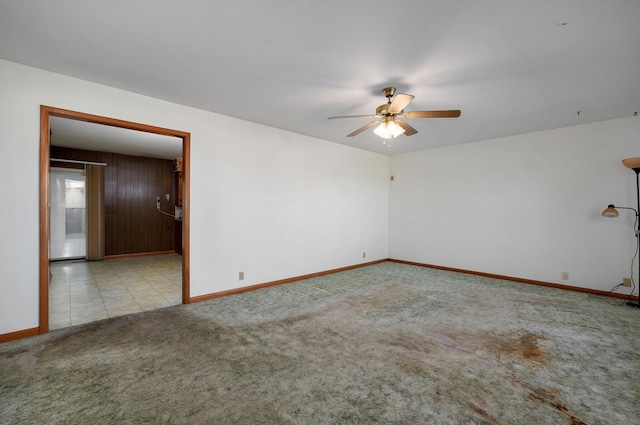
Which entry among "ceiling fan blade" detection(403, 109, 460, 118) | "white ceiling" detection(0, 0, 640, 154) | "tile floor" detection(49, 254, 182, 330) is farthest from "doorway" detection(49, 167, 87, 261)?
"ceiling fan blade" detection(403, 109, 460, 118)

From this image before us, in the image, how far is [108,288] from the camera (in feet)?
14.4

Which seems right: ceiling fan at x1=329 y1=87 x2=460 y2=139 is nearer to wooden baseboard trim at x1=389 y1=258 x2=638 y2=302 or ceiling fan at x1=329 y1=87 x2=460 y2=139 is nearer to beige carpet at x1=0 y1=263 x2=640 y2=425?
beige carpet at x1=0 y1=263 x2=640 y2=425

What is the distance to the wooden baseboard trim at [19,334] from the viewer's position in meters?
2.59

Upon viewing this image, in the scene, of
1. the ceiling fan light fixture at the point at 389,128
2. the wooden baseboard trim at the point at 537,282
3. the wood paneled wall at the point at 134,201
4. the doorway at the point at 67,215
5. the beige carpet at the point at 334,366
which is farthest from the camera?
the wood paneled wall at the point at 134,201

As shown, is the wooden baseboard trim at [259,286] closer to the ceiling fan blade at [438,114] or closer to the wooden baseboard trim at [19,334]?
the wooden baseboard trim at [19,334]

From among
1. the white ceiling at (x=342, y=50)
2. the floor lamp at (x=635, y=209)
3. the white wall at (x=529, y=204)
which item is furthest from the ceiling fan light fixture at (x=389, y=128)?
the floor lamp at (x=635, y=209)

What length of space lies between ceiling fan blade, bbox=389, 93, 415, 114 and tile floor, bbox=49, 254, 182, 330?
3606 mm

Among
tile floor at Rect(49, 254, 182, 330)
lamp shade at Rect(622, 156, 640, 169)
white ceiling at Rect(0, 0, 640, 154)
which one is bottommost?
tile floor at Rect(49, 254, 182, 330)

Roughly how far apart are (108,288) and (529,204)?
23.3ft

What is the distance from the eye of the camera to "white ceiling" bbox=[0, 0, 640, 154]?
1907mm

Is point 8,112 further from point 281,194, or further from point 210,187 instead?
point 281,194

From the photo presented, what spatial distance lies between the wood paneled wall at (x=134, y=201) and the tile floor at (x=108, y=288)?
766 millimetres

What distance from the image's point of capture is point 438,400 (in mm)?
1871

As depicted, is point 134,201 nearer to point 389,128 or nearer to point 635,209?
point 389,128
